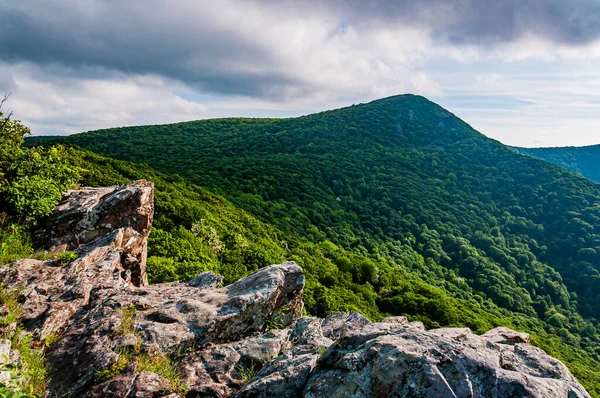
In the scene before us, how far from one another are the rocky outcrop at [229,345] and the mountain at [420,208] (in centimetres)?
1869

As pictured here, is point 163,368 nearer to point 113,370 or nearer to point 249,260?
point 113,370

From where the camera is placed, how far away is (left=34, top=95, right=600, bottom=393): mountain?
76562 millimetres

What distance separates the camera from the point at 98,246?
1277 centimetres

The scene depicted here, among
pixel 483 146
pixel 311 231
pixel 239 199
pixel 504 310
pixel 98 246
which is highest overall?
pixel 483 146

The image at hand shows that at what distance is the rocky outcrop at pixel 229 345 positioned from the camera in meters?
6.49

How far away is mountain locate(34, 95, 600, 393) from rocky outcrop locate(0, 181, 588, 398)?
18.7 meters

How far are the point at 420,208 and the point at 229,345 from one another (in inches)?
4538

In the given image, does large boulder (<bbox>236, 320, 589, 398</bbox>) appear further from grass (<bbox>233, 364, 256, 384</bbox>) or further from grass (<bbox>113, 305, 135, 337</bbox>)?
grass (<bbox>113, 305, 135, 337</bbox>)

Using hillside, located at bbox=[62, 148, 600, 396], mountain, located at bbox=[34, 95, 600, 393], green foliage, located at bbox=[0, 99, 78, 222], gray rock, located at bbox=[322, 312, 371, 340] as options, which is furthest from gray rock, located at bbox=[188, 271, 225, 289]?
mountain, located at bbox=[34, 95, 600, 393]

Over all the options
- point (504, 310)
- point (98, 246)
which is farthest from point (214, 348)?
point (504, 310)

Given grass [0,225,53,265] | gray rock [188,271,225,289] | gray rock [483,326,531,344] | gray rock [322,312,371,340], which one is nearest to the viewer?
gray rock [483,326,531,344]

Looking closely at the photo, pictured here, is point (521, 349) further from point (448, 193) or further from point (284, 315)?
point (448, 193)

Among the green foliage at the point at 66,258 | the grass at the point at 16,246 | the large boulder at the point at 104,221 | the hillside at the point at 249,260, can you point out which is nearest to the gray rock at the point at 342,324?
the large boulder at the point at 104,221

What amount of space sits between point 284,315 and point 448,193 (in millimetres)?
135391
